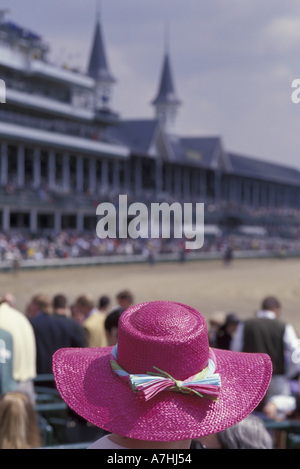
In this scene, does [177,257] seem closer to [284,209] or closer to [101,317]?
[284,209]

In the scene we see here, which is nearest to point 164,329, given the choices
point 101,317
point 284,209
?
point 101,317

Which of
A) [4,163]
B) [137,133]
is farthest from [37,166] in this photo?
[137,133]

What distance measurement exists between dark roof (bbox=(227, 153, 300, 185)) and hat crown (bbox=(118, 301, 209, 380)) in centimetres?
3990

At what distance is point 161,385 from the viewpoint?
1540mm

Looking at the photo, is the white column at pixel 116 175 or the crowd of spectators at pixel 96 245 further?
the white column at pixel 116 175

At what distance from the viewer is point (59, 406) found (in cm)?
386

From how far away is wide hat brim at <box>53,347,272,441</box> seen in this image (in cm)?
154

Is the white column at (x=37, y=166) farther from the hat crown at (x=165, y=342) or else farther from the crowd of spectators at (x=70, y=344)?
the hat crown at (x=165, y=342)

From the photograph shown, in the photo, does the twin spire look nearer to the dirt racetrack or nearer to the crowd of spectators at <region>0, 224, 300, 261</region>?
the crowd of spectators at <region>0, 224, 300, 261</region>

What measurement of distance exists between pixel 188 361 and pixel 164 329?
10cm

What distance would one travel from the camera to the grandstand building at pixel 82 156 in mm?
29781

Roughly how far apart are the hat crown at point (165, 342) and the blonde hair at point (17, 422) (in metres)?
1.26

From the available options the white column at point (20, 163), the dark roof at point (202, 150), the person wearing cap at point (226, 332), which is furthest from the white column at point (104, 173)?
the person wearing cap at point (226, 332)

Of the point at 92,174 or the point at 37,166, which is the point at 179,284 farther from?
the point at 92,174
